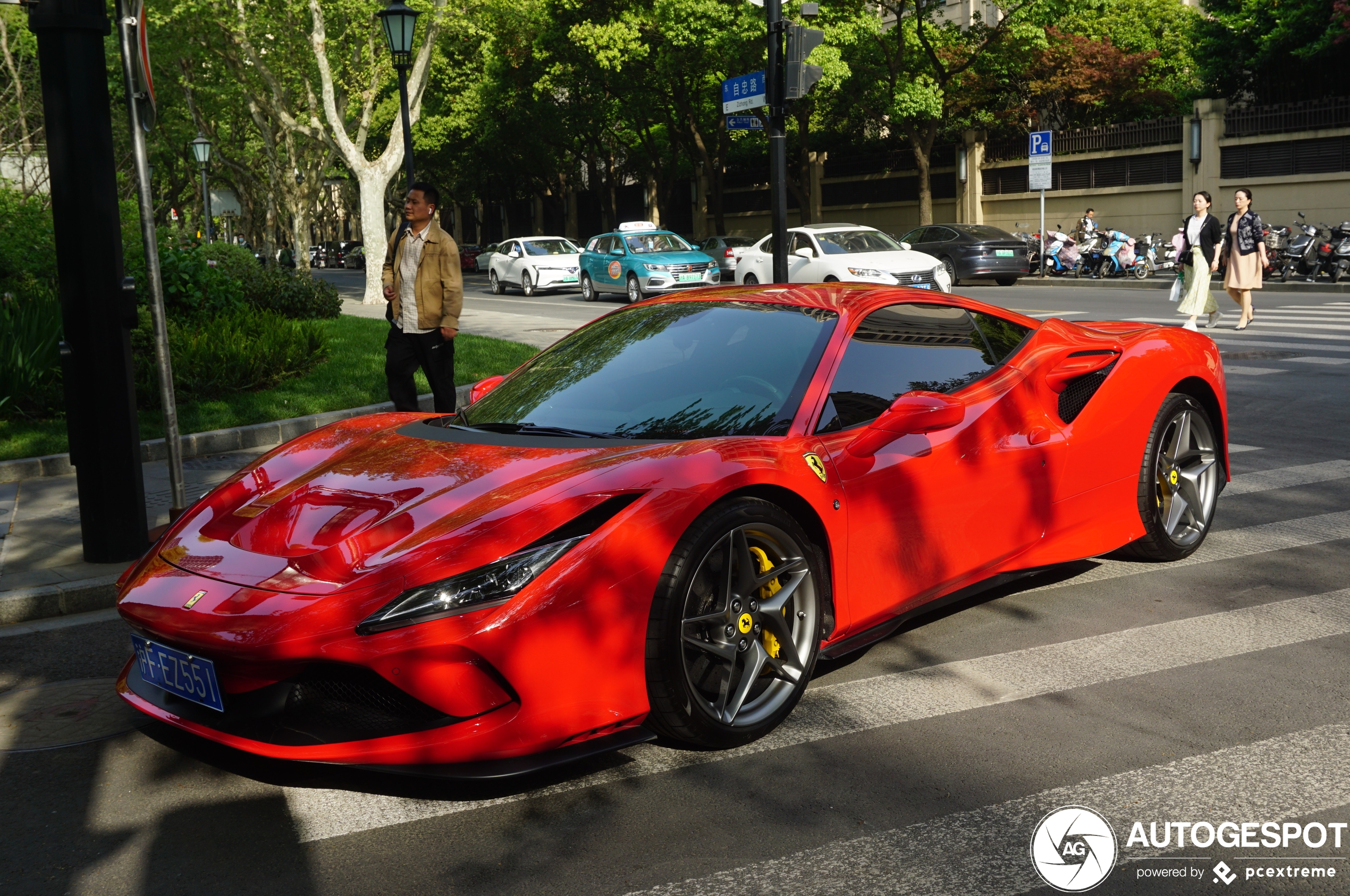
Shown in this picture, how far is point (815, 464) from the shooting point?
Result: 4.02 meters

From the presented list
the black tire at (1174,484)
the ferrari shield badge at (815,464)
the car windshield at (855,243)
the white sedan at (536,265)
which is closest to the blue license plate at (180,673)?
the ferrari shield badge at (815,464)

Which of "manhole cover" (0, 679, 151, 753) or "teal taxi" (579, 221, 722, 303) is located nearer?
"manhole cover" (0, 679, 151, 753)

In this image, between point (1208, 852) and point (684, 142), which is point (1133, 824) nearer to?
point (1208, 852)

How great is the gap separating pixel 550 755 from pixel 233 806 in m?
0.90

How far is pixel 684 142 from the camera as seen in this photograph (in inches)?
1684

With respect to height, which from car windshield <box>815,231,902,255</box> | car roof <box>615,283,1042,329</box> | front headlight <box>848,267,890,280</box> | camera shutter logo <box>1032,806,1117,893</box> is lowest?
camera shutter logo <box>1032,806,1117,893</box>

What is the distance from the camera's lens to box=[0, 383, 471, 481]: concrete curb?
8.77 meters

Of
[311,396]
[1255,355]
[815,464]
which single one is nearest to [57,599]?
[815,464]

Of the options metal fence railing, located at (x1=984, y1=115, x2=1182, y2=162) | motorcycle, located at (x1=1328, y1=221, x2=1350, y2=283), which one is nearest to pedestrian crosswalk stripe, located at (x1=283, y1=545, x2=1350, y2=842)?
motorcycle, located at (x1=1328, y1=221, x2=1350, y2=283)

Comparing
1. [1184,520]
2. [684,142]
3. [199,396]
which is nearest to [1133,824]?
[1184,520]

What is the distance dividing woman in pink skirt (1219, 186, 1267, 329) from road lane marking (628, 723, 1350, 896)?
13.6 m

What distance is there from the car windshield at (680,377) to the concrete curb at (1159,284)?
18.5 m

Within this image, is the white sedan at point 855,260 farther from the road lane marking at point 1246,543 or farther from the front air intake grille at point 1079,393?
the front air intake grille at point 1079,393

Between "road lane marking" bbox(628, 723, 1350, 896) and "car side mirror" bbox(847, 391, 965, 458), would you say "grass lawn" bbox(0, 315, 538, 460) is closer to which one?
"car side mirror" bbox(847, 391, 965, 458)
